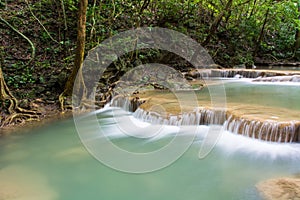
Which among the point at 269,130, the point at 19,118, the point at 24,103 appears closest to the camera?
the point at 269,130

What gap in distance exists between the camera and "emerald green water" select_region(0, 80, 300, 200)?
12.3 ft

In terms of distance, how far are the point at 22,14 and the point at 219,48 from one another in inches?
A: 342

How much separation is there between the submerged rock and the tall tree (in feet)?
17.6

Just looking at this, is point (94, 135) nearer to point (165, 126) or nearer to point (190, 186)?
point (165, 126)

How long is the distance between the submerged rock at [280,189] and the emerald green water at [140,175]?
4.9 inches

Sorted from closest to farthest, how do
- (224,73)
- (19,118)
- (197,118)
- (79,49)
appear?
(197,118) → (19,118) → (79,49) → (224,73)

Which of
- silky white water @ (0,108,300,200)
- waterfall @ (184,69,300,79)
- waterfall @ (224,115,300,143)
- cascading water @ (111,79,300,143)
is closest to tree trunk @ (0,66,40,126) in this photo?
silky white water @ (0,108,300,200)

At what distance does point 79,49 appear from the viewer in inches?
297

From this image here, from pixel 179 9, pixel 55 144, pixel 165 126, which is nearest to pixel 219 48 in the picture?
pixel 179 9

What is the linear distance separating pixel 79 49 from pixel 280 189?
574 centimetres

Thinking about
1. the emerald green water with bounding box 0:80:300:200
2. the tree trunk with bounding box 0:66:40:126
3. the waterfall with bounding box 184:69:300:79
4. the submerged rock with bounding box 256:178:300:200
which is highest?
the waterfall with bounding box 184:69:300:79

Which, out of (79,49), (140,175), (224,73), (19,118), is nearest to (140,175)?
(140,175)

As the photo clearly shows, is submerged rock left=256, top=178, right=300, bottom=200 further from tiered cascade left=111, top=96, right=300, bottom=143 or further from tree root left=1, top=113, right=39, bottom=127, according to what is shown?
tree root left=1, top=113, right=39, bottom=127

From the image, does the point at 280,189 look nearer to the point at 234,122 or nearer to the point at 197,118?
the point at 234,122
